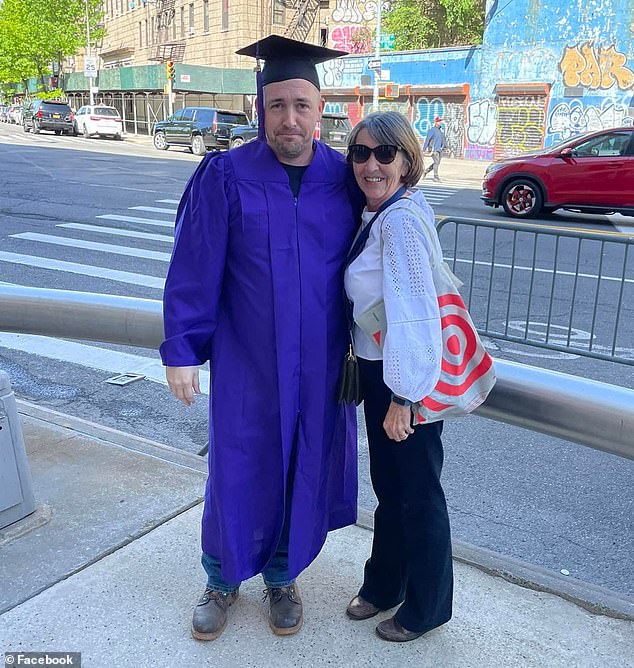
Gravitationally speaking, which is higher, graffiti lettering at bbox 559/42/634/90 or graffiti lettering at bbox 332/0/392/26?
graffiti lettering at bbox 332/0/392/26

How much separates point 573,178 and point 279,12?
3406cm

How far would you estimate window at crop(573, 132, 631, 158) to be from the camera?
12867mm

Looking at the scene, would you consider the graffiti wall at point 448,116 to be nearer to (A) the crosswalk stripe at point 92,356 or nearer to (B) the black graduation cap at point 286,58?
(A) the crosswalk stripe at point 92,356

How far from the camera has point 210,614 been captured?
7.86 ft

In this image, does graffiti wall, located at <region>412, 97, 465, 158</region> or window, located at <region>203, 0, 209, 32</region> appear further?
window, located at <region>203, 0, 209, 32</region>

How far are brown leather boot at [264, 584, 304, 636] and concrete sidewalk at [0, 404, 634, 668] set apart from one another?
3cm

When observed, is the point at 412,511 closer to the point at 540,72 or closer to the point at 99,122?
the point at 540,72

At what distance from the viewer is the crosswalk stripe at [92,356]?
543 centimetres

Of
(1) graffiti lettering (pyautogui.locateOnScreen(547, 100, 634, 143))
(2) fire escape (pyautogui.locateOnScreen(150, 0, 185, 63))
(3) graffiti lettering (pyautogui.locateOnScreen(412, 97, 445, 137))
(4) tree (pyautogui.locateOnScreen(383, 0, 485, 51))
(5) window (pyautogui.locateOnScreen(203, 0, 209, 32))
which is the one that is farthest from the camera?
(2) fire escape (pyautogui.locateOnScreen(150, 0, 185, 63))

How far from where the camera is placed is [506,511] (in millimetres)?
3533

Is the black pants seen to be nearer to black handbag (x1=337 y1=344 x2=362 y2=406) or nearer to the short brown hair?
black handbag (x1=337 y1=344 x2=362 y2=406)

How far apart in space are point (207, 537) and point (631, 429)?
54.4 inches

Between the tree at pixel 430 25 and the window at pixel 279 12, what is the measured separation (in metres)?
7.03

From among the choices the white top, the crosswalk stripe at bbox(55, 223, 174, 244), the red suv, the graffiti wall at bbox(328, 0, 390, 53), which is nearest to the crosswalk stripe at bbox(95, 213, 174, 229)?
the crosswalk stripe at bbox(55, 223, 174, 244)
